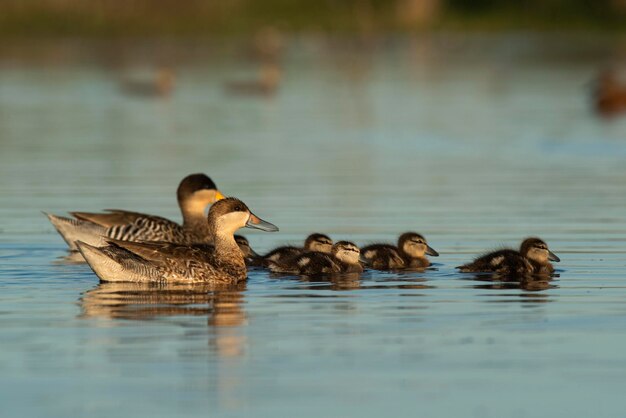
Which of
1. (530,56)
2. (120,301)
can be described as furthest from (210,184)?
(530,56)

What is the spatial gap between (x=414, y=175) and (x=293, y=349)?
34.9 feet

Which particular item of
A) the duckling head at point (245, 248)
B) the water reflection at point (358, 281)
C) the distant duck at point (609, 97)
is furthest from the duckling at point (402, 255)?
the distant duck at point (609, 97)

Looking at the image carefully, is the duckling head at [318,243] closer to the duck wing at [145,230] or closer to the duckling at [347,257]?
the duckling at [347,257]

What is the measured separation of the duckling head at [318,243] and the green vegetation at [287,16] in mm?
39895

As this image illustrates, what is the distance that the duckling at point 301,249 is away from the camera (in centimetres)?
1275

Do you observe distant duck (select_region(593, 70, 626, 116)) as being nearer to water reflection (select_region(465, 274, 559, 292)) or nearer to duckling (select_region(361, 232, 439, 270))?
duckling (select_region(361, 232, 439, 270))

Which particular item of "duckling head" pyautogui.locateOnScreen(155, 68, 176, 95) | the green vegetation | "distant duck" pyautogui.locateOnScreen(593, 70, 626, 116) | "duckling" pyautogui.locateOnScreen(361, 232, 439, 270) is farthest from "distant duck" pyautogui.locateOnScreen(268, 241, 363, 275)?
the green vegetation

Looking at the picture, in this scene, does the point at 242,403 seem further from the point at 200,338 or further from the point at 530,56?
the point at 530,56

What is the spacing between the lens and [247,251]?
13641mm

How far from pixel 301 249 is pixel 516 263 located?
5.56 ft

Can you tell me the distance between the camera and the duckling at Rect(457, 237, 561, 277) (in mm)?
12406

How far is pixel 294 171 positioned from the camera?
2012cm

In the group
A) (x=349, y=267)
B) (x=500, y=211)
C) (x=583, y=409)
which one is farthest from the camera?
(x=500, y=211)

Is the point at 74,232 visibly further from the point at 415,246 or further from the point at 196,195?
the point at 415,246
